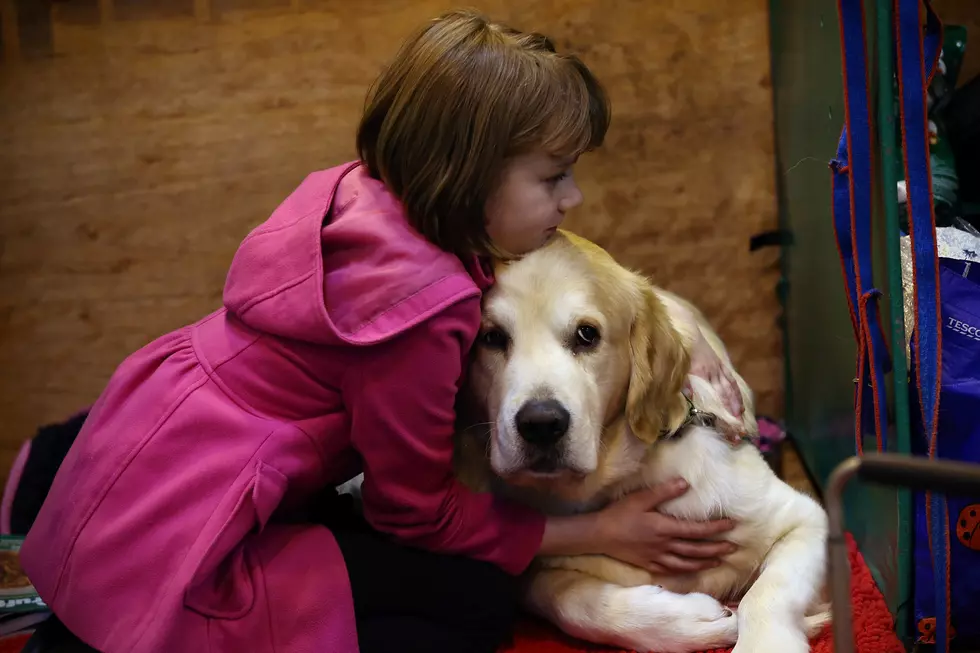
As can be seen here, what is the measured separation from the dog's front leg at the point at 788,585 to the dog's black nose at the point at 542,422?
0.38 m

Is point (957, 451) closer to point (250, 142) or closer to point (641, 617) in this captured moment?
point (641, 617)

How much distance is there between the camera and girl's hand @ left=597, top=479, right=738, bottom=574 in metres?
1.43

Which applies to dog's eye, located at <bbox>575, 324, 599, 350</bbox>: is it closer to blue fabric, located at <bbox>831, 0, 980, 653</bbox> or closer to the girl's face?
the girl's face

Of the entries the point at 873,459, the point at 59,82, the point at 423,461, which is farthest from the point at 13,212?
the point at 873,459

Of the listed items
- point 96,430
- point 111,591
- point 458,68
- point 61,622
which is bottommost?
point 61,622

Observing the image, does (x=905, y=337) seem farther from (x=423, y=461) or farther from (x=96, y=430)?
(x=96, y=430)

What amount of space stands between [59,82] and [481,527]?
169cm

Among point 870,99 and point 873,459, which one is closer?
point 873,459

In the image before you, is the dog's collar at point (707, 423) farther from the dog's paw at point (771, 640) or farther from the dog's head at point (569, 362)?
the dog's paw at point (771, 640)

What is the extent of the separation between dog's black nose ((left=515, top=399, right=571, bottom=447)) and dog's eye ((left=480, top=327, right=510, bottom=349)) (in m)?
0.14

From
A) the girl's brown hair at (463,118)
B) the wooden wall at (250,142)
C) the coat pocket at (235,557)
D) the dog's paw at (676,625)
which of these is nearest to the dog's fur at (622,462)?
the dog's paw at (676,625)

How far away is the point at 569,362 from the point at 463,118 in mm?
385

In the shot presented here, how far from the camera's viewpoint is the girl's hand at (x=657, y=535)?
1426mm

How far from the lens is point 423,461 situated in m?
1.26
